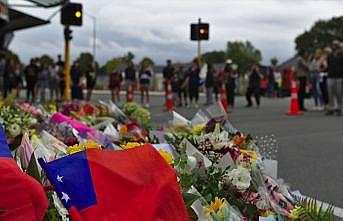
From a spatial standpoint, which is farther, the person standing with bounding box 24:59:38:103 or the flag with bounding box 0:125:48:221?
the person standing with bounding box 24:59:38:103

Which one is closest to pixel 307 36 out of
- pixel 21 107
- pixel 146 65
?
pixel 146 65

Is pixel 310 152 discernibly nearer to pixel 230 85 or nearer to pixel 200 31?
pixel 230 85

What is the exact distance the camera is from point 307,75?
16.9 metres

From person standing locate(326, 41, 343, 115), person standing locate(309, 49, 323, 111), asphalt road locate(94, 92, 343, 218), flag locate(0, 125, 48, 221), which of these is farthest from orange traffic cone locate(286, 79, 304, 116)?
flag locate(0, 125, 48, 221)

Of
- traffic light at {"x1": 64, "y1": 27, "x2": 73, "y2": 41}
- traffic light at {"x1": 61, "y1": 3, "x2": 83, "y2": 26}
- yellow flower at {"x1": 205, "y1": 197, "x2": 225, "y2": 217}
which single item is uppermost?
traffic light at {"x1": 61, "y1": 3, "x2": 83, "y2": 26}

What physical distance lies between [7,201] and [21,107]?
17.2 ft

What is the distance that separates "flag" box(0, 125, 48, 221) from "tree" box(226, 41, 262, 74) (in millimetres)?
88293

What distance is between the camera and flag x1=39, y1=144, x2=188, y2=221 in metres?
2.29

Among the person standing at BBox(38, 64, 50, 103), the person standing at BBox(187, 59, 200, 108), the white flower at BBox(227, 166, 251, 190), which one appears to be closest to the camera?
the white flower at BBox(227, 166, 251, 190)

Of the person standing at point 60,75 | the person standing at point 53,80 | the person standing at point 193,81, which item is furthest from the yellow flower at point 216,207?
the person standing at point 53,80

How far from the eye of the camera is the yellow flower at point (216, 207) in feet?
8.83

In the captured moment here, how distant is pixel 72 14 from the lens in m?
17.6

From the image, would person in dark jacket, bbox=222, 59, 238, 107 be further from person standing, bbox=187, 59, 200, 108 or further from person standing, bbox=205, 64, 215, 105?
person standing, bbox=187, 59, 200, 108

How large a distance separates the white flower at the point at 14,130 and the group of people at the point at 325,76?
34.0ft
